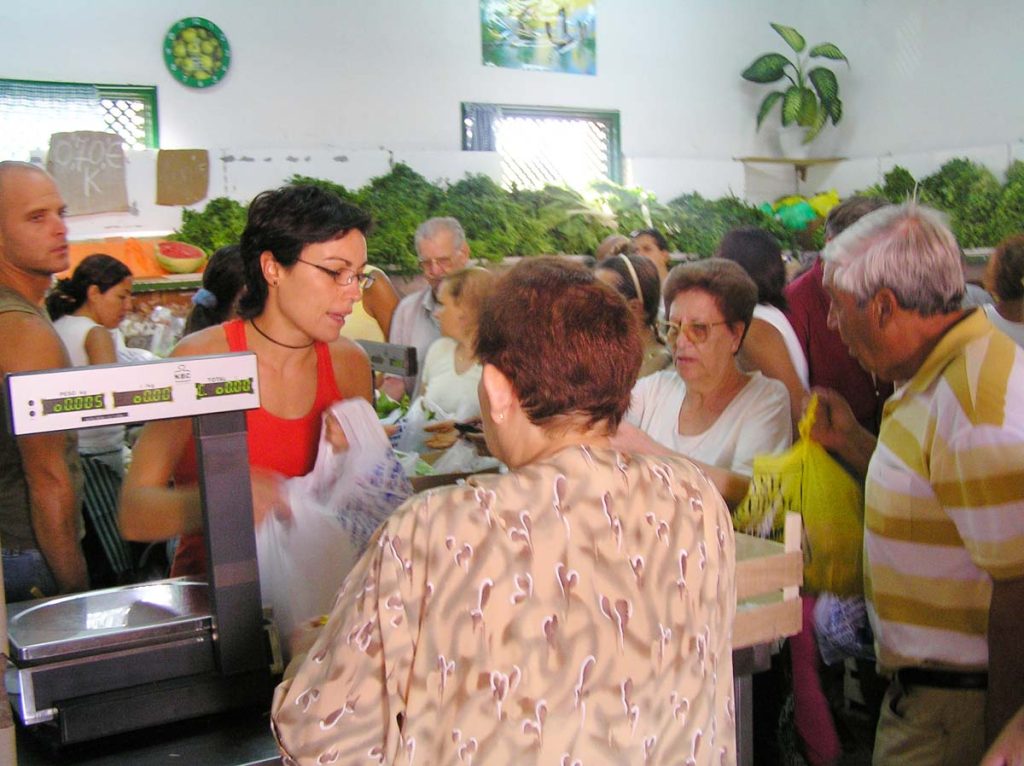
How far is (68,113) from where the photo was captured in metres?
6.52

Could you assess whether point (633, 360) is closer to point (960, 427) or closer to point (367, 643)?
point (367, 643)

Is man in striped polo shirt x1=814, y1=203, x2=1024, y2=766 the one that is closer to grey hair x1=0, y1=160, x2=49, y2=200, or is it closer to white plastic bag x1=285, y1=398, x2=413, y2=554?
white plastic bag x1=285, y1=398, x2=413, y2=554

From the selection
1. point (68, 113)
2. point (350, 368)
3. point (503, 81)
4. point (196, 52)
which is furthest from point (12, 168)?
point (503, 81)

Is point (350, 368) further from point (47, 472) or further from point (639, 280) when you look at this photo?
point (639, 280)

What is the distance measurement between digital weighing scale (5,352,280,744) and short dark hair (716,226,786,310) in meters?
2.16

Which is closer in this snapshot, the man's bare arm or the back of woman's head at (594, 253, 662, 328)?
the man's bare arm

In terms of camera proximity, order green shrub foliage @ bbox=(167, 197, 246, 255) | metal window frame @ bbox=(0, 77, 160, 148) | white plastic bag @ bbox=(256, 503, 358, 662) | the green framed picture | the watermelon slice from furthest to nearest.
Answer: the green framed picture, metal window frame @ bbox=(0, 77, 160, 148), green shrub foliage @ bbox=(167, 197, 246, 255), the watermelon slice, white plastic bag @ bbox=(256, 503, 358, 662)

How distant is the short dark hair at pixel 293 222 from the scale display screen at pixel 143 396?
2.34ft

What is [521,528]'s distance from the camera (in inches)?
39.2

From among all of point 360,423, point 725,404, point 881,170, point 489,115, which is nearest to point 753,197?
point 881,170

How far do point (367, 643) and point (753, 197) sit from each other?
30.5 feet

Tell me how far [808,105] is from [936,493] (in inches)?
333

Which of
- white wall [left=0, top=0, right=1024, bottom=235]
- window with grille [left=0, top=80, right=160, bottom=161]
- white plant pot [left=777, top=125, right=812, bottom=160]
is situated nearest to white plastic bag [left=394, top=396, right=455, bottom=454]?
white wall [left=0, top=0, right=1024, bottom=235]

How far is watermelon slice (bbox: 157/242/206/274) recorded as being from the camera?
5871mm
